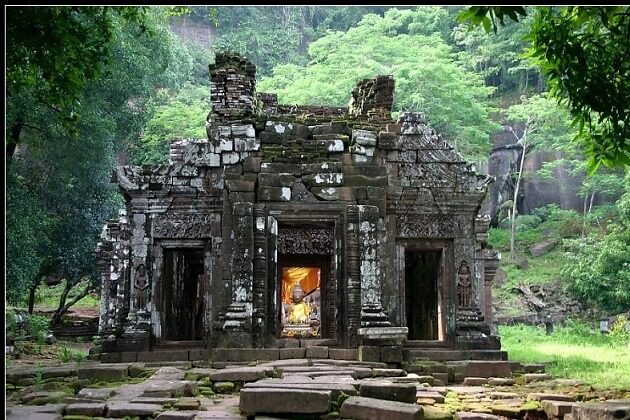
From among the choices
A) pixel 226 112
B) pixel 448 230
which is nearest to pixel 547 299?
pixel 448 230

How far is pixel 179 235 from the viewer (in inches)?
490

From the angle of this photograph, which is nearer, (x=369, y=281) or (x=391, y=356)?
(x=391, y=356)

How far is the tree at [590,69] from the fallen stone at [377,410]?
291cm

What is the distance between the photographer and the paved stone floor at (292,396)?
5.86 m

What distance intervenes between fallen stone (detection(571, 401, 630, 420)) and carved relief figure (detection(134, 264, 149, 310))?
8131mm

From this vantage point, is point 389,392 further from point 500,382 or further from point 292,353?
point 292,353

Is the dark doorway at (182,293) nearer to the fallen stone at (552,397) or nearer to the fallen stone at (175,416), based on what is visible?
the fallen stone at (175,416)

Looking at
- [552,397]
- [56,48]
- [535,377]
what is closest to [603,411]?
[552,397]

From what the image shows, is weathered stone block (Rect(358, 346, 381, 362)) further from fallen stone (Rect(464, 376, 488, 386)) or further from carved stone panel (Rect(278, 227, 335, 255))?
carved stone panel (Rect(278, 227, 335, 255))

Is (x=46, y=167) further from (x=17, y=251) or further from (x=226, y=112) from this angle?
(x=226, y=112)

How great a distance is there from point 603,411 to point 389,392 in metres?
1.87

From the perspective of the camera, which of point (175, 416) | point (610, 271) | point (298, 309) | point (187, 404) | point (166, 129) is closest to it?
point (175, 416)

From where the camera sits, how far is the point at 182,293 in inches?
601

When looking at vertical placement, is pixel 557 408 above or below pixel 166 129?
below
